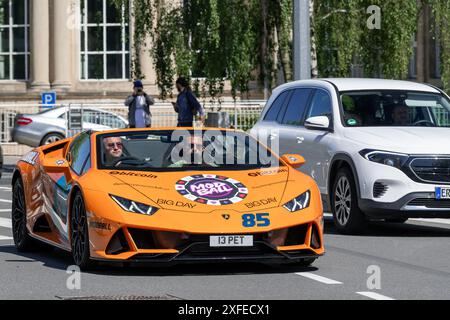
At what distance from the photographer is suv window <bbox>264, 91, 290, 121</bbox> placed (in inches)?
742

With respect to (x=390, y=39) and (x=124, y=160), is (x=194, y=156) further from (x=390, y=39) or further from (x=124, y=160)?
(x=390, y=39)

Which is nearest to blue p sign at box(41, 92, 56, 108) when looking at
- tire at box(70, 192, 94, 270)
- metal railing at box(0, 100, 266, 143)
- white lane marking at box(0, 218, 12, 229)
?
metal railing at box(0, 100, 266, 143)

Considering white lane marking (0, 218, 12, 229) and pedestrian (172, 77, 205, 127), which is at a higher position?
pedestrian (172, 77, 205, 127)

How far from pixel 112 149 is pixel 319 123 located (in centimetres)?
438

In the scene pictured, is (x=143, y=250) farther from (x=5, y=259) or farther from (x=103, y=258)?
→ (x=5, y=259)

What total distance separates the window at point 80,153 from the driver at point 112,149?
15cm

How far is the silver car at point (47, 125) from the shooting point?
3909 cm

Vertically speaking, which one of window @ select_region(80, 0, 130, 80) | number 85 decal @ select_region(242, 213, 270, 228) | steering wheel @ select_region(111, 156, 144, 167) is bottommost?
number 85 decal @ select_region(242, 213, 270, 228)

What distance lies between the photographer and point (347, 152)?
1641 cm

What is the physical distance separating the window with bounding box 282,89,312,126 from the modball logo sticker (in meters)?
5.64

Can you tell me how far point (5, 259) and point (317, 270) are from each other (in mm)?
2905

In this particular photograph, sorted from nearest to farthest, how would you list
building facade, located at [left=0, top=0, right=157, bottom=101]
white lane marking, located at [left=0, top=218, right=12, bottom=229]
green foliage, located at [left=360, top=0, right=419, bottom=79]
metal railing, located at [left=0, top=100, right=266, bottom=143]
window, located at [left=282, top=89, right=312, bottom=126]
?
white lane marking, located at [left=0, top=218, right=12, bottom=229], window, located at [left=282, top=89, right=312, bottom=126], green foliage, located at [left=360, top=0, right=419, bottom=79], metal railing, located at [left=0, top=100, right=266, bottom=143], building facade, located at [left=0, top=0, right=157, bottom=101]

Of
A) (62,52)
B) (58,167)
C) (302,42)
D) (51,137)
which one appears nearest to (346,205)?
(58,167)

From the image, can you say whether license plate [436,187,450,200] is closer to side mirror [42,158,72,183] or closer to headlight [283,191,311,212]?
headlight [283,191,311,212]
